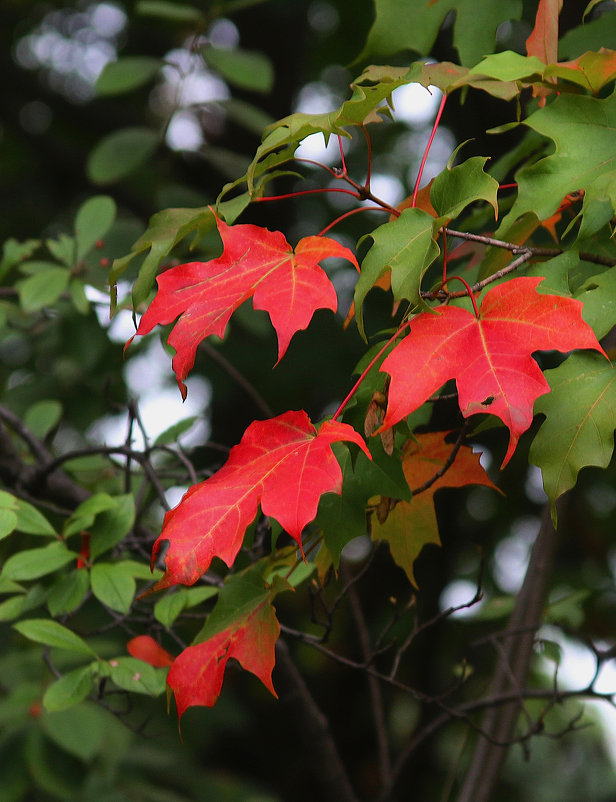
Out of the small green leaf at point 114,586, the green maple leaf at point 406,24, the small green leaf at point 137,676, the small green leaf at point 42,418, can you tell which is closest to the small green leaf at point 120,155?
the small green leaf at point 42,418

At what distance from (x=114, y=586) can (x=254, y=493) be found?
0.41 metres

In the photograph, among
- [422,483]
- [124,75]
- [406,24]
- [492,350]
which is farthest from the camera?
[124,75]

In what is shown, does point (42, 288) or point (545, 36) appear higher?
point (545, 36)

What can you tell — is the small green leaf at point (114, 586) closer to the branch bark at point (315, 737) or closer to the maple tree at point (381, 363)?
the maple tree at point (381, 363)

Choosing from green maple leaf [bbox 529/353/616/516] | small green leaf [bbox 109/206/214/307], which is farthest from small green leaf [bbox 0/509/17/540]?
green maple leaf [bbox 529/353/616/516]

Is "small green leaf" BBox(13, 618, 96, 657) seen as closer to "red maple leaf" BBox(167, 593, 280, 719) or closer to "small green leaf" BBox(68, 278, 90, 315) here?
"red maple leaf" BBox(167, 593, 280, 719)

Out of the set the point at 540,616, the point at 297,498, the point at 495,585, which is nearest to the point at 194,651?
the point at 297,498

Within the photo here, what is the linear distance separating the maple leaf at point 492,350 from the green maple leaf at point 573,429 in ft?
0.27

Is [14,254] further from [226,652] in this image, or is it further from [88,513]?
[226,652]

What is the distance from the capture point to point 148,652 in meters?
1.07

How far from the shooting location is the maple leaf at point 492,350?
2.15 feet

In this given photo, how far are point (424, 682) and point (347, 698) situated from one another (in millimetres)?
301

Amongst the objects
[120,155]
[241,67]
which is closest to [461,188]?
[241,67]

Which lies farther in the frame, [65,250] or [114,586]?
[65,250]
